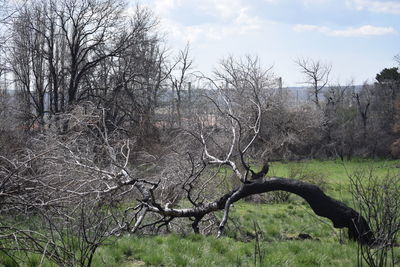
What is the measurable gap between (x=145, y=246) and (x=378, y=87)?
36981 millimetres

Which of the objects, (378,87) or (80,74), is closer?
(80,74)

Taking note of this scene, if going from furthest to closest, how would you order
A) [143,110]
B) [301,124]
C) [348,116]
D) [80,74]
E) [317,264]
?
[348,116]
[301,124]
[80,74]
[143,110]
[317,264]

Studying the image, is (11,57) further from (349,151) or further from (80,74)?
(349,151)

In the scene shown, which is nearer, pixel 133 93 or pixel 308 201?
pixel 308 201

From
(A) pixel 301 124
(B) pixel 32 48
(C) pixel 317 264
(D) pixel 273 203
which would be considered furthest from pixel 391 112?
(C) pixel 317 264

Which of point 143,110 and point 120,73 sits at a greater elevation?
point 120,73

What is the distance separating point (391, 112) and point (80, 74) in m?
25.8

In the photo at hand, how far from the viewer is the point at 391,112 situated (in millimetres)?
37062

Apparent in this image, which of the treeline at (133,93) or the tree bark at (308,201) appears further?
the treeline at (133,93)

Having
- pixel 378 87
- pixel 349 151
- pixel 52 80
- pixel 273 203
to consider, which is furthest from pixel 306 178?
pixel 378 87

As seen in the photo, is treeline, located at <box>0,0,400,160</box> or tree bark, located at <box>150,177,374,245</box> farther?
treeline, located at <box>0,0,400,160</box>

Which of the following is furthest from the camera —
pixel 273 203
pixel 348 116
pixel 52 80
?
pixel 348 116

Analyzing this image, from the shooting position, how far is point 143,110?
72.3ft

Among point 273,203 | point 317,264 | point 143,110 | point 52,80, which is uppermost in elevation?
point 52,80
